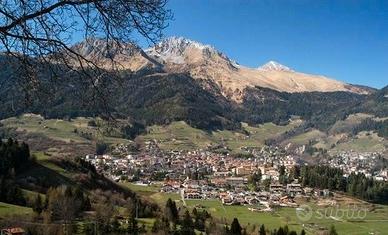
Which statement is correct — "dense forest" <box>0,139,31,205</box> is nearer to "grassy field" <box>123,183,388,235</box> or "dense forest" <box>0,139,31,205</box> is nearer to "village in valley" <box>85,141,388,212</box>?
"grassy field" <box>123,183,388,235</box>

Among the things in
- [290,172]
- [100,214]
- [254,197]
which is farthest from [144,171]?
[100,214]

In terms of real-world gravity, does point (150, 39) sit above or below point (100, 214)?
above

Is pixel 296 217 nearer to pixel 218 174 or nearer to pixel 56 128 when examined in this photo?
pixel 218 174

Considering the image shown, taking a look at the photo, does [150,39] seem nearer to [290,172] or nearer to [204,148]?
[290,172]

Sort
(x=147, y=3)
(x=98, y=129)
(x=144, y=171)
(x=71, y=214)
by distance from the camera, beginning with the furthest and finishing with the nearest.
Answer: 1. (x=144, y=171)
2. (x=71, y=214)
3. (x=98, y=129)
4. (x=147, y=3)

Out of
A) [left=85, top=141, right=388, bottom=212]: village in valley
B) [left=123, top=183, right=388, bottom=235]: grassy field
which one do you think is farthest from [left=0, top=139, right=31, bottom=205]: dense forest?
[left=85, top=141, right=388, bottom=212]: village in valley

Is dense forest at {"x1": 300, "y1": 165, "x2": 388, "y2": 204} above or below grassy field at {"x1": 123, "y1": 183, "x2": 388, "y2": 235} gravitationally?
above

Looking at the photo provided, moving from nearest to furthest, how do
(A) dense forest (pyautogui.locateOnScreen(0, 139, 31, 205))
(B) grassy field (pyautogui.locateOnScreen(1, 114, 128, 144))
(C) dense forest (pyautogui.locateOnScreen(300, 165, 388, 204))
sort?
1. (A) dense forest (pyautogui.locateOnScreen(0, 139, 31, 205))
2. (C) dense forest (pyautogui.locateOnScreen(300, 165, 388, 204))
3. (B) grassy field (pyautogui.locateOnScreen(1, 114, 128, 144))

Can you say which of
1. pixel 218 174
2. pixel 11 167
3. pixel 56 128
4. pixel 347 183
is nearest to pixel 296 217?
pixel 347 183
